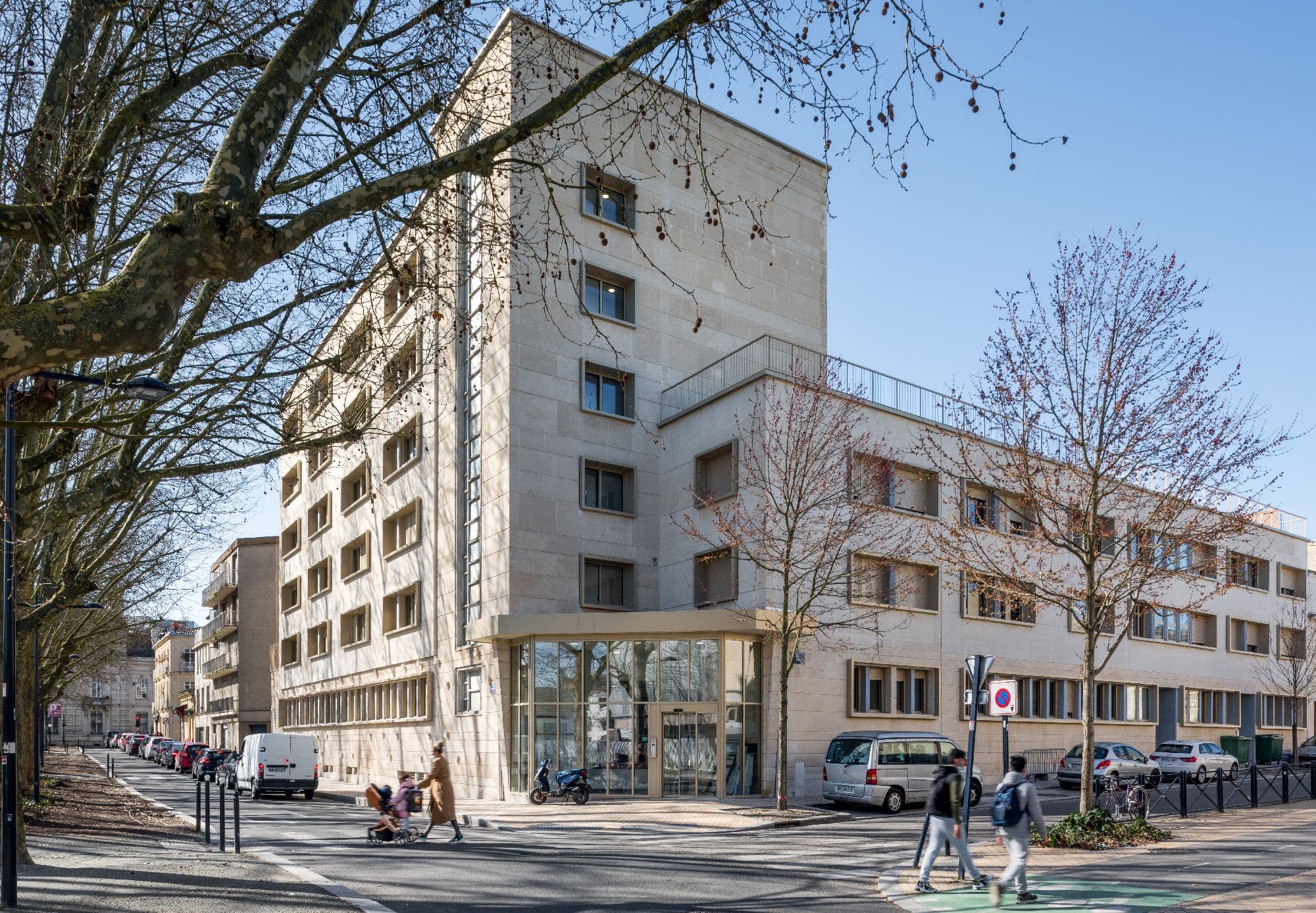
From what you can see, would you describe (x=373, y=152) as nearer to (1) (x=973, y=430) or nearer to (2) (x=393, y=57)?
(2) (x=393, y=57)

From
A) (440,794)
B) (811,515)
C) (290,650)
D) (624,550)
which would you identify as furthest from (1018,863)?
(290,650)

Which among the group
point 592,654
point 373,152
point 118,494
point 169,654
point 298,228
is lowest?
point 169,654

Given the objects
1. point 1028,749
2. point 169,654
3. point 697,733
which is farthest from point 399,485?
point 169,654

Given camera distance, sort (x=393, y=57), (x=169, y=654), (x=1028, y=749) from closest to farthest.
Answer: (x=393, y=57) → (x=1028, y=749) → (x=169, y=654)

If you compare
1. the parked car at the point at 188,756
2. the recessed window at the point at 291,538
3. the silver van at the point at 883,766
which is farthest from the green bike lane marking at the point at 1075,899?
the parked car at the point at 188,756

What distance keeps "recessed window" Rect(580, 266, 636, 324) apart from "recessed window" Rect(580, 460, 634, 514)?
164 inches

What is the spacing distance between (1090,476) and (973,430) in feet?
12.9

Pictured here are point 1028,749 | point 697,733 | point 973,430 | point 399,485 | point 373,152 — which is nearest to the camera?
point 373,152

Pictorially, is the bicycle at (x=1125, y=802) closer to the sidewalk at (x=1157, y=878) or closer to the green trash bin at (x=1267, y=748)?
the sidewalk at (x=1157, y=878)

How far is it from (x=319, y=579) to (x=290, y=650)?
316 inches

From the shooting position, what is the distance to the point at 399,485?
39.4 metres

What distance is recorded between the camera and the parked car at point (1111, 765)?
32188 millimetres

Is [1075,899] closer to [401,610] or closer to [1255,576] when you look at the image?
[401,610]

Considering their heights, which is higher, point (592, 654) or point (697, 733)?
point (592, 654)
